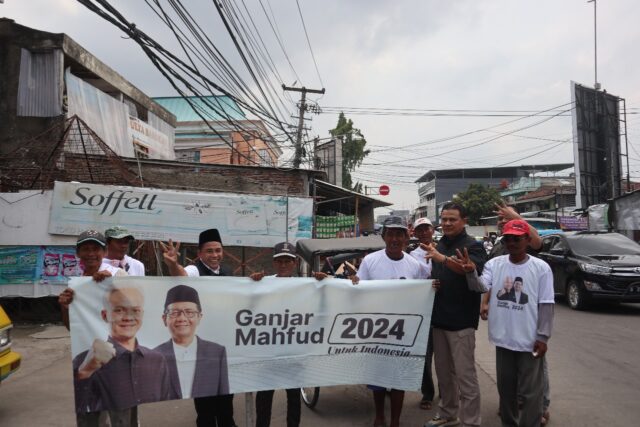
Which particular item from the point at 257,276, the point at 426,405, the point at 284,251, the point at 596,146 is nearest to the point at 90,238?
the point at 257,276

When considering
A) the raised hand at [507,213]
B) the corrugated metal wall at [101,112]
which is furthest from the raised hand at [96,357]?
the corrugated metal wall at [101,112]

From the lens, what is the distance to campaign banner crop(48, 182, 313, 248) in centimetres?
941

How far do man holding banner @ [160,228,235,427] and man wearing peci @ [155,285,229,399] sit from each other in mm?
133

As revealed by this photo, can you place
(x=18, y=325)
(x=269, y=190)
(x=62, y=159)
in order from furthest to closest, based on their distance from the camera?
(x=269, y=190) < (x=62, y=159) < (x=18, y=325)

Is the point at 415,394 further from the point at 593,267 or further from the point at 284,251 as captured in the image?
the point at 593,267

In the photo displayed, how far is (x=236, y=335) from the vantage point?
12.0 ft

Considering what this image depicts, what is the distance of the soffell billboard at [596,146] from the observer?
89.1ft

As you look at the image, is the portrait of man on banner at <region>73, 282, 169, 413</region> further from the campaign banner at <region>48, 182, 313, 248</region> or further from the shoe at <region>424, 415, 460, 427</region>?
the campaign banner at <region>48, 182, 313, 248</region>

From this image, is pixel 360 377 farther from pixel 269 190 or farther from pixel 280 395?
pixel 269 190

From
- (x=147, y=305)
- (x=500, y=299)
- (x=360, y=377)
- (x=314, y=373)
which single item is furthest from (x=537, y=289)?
(x=147, y=305)

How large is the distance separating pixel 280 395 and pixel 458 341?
94.3 inches

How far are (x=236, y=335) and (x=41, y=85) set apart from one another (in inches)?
450

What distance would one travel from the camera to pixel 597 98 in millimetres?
27438

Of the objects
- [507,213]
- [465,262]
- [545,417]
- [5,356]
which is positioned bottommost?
[545,417]
